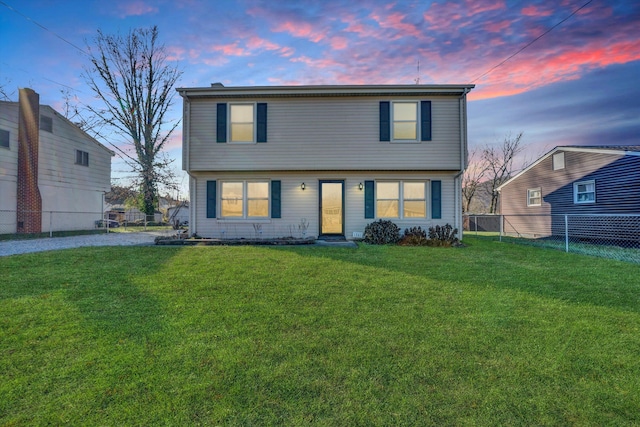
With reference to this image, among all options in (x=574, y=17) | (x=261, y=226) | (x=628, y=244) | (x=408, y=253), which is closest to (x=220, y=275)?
(x=408, y=253)

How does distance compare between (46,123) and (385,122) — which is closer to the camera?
(385,122)

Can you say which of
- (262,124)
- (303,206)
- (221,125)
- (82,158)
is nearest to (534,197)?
(303,206)

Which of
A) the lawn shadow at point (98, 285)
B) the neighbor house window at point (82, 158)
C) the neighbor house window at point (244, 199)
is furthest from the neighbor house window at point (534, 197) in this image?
the neighbor house window at point (82, 158)

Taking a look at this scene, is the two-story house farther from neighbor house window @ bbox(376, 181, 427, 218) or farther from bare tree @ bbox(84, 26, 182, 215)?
bare tree @ bbox(84, 26, 182, 215)

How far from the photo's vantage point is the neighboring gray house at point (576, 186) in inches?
457

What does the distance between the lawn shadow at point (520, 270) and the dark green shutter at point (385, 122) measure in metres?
4.28

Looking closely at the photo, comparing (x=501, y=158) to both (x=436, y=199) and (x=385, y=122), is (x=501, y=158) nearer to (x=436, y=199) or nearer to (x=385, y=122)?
(x=436, y=199)

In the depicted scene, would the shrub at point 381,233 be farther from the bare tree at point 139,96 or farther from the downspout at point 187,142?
the bare tree at point 139,96

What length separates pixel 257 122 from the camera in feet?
34.6

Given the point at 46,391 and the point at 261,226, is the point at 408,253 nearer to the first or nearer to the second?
the point at 261,226

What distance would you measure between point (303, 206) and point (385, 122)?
13.2 feet

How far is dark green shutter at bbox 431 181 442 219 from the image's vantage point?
1062 centimetres

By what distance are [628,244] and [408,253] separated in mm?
9936

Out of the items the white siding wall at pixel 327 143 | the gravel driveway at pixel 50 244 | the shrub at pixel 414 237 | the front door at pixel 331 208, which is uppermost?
the white siding wall at pixel 327 143
